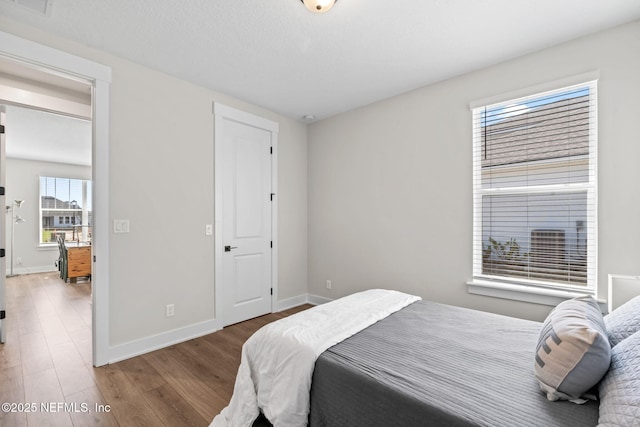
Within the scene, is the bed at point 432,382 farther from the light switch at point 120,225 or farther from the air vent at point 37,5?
the air vent at point 37,5

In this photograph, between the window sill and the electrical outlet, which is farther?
the electrical outlet

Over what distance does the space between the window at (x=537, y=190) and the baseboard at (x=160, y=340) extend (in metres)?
2.73

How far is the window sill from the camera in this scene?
2.24m

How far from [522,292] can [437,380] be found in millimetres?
1688

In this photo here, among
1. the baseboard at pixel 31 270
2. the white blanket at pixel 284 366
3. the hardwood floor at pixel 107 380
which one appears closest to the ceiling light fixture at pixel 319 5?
the white blanket at pixel 284 366

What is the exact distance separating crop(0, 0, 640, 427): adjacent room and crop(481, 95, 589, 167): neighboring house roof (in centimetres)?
2

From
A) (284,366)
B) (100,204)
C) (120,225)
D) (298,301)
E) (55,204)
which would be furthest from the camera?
(55,204)

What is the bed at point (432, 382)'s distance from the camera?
1.01m

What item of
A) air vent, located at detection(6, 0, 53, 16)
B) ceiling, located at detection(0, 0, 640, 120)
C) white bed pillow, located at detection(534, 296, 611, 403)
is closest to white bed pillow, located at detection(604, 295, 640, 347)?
white bed pillow, located at detection(534, 296, 611, 403)

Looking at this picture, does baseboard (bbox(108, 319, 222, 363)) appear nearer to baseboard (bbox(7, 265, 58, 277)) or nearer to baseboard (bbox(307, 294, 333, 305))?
baseboard (bbox(307, 294, 333, 305))

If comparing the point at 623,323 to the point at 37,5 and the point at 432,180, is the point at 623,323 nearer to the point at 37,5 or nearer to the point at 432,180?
the point at 432,180

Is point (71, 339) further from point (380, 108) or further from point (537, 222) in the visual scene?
point (537, 222)

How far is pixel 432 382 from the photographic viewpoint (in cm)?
119

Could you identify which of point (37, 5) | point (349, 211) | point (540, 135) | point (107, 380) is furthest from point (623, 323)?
point (37, 5)
